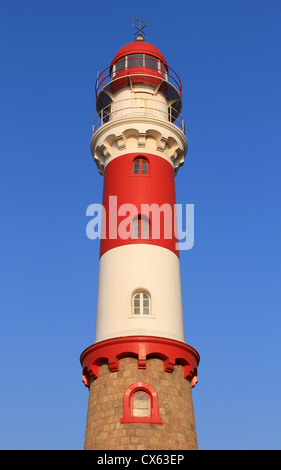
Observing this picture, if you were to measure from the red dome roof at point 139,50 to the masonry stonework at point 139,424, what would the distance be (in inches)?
686

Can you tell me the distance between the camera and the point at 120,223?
26.3 metres

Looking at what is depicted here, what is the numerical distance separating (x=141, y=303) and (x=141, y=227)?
11.9ft

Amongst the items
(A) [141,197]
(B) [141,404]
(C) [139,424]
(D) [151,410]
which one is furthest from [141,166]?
(C) [139,424]

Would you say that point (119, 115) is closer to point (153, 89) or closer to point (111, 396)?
point (153, 89)

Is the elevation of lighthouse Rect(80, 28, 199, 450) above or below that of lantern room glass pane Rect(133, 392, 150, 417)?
above

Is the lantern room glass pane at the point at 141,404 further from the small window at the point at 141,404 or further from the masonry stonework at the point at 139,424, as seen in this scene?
the masonry stonework at the point at 139,424

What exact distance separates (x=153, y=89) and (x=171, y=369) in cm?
1528

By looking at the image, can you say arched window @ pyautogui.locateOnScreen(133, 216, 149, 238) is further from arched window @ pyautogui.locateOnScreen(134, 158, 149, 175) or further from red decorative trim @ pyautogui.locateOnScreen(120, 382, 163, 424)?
red decorative trim @ pyautogui.locateOnScreen(120, 382, 163, 424)

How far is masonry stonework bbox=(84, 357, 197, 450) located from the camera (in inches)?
843

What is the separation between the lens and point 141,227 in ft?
85.0

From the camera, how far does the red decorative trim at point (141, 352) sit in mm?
22828

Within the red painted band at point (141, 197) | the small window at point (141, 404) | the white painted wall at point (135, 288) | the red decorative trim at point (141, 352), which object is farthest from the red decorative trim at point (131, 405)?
the red painted band at point (141, 197)

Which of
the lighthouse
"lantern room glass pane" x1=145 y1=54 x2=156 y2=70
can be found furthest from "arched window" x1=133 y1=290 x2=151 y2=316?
"lantern room glass pane" x1=145 y1=54 x2=156 y2=70
